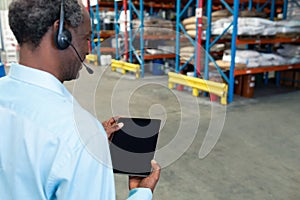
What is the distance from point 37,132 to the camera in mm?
591

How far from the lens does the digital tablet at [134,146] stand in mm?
879

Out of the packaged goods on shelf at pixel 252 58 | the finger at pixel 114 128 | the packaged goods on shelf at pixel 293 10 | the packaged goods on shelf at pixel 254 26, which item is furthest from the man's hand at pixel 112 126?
the packaged goods on shelf at pixel 293 10

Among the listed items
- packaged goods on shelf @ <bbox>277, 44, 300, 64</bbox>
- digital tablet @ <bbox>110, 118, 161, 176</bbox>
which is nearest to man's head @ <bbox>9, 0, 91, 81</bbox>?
digital tablet @ <bbox>110, 118, 161, 176</bbox>

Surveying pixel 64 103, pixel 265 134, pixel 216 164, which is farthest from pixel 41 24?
pixel 265 134

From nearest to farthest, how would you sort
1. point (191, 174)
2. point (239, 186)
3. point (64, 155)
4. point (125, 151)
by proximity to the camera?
1. point (64, 155)
2. point (125, 151)
3. point (239, 186)
4. point (191, 174)

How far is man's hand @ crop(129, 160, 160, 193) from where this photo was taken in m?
0.86

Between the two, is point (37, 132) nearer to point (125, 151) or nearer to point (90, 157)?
point (90, 157)

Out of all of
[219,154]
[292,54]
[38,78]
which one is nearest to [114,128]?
[38,78]

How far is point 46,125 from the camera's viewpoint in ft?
1.93

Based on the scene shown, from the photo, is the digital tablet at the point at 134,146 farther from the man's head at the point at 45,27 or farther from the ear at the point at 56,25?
the ear at the point at 56,25

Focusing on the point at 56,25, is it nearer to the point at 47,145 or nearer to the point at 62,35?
the point at 62,35

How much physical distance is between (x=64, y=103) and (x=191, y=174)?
6.67ft

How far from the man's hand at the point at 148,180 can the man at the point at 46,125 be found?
0.23 metres

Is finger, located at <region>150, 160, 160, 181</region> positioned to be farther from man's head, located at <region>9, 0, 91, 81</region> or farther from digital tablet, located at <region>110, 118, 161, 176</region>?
man's head, located at <region>9, 0, 91, 81</region>
